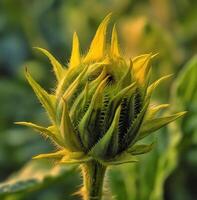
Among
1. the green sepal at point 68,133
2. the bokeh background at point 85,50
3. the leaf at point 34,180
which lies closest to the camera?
the green sepal at point 68,133

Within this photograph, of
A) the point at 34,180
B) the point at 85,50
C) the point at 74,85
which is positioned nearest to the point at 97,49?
the point at 74,85

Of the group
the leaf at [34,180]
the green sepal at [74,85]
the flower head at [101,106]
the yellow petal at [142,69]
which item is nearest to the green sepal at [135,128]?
the flower head at [101,106]

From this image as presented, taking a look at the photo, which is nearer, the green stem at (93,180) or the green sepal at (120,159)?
the green sepal at (120,159)

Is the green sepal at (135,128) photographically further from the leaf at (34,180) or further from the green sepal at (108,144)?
the leaf at (34,180)

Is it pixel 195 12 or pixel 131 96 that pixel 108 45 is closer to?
pixel 131 96

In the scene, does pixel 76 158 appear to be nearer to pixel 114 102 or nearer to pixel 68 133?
pixel 68 133

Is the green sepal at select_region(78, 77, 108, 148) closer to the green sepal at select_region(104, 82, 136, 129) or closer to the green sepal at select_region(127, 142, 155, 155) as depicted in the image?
the green sepal at select_region(104, 82, 136, 129)

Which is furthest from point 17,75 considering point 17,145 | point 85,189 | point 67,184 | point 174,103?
point 85,189
